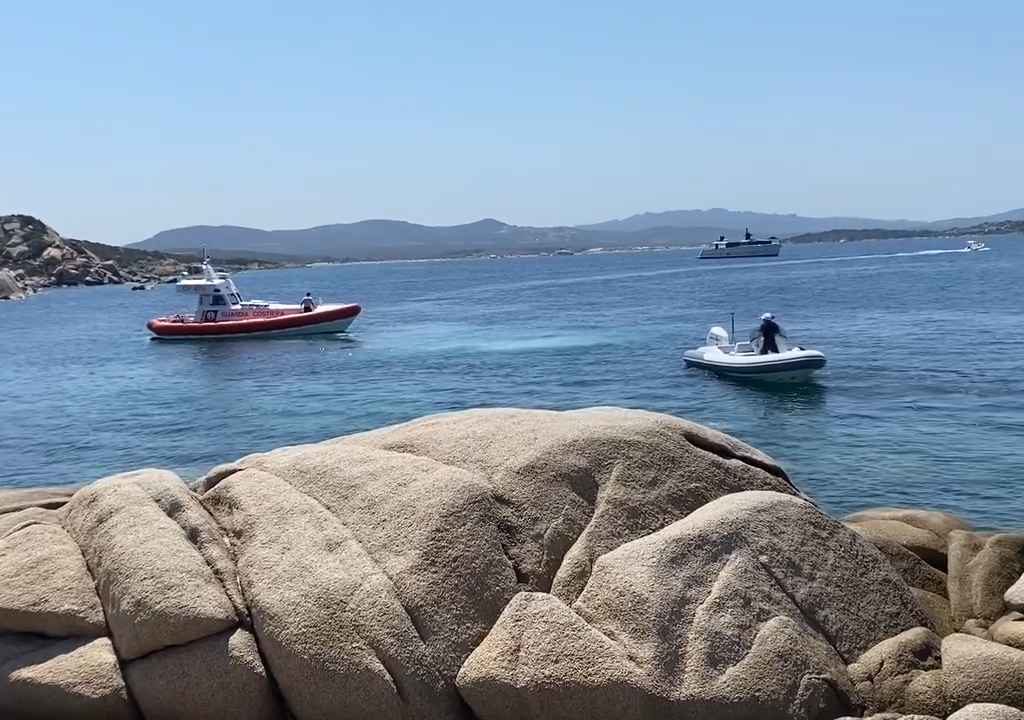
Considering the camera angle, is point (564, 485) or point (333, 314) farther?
point (333, 314)

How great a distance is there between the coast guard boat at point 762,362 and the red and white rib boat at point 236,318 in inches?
1017

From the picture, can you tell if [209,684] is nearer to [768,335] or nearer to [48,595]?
[48,595]

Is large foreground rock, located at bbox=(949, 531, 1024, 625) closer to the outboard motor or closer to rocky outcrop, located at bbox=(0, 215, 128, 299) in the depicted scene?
the outboard motor

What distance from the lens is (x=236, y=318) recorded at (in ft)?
195

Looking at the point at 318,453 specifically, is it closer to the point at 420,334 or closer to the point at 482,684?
the point at 482,684

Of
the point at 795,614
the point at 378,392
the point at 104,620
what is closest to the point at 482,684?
the point at 795,614

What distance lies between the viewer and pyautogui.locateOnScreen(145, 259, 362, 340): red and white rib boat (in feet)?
187

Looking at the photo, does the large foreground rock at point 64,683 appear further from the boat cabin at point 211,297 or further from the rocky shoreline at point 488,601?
the boat cabin at point 211,297

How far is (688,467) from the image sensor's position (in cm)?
993

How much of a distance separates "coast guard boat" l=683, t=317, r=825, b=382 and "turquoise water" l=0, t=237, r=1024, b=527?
528 mm

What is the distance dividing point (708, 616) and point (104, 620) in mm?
4758

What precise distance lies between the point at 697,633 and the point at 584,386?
28.9 meters

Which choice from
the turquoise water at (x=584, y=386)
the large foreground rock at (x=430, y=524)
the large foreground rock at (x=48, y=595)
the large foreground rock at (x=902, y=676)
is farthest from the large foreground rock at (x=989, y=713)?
the turquoise water at (x=584, y=386)

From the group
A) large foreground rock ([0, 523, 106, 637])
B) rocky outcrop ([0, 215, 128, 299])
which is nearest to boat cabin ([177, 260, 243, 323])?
large foreground rock ([0, 523, 106, 637])
